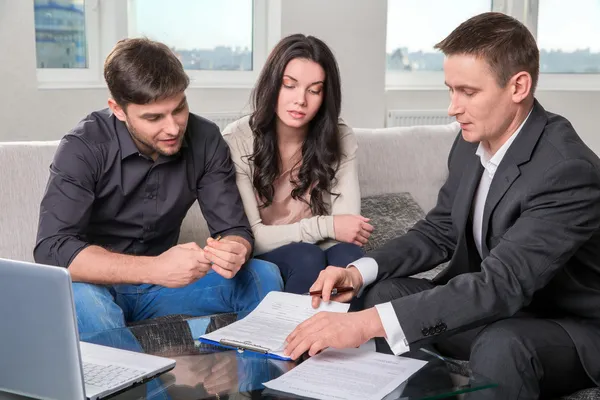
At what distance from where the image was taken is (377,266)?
2.13m

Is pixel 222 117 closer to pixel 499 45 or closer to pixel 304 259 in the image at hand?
pixel 304 259

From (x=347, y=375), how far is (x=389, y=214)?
5.14ft

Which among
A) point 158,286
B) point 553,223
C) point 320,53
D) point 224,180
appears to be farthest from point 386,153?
point 553,223

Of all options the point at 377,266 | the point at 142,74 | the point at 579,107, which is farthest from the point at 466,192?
the point at 579,107

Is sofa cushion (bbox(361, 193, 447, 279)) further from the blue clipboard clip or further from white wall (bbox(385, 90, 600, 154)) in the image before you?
white wall (bbox(385, 90, 600, 154))

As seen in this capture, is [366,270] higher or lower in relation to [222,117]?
lower

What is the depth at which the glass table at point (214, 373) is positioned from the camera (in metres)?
1.54

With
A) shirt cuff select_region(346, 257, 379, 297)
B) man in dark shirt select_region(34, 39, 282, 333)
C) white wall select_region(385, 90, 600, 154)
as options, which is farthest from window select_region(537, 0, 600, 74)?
shirt cuff select_region(346, 257, 379, 297)

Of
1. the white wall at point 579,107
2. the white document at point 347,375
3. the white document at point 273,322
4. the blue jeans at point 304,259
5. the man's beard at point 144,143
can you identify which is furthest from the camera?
the white wall at point 579,107

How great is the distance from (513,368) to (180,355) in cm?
68

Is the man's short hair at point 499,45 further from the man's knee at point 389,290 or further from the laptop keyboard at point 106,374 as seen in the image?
the laptop keyboard at point 106,374

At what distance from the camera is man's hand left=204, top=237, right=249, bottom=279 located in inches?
83.4

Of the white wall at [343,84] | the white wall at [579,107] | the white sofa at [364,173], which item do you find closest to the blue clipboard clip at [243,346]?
the white sofa at [364,173]

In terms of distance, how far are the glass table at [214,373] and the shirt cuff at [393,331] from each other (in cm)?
5
